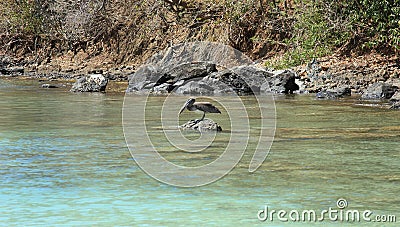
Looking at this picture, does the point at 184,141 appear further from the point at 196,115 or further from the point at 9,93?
the point at 9,93

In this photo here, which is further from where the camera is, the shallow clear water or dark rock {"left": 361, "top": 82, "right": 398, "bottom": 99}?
dark rock {"left": 361, "top": 82, "right": 398, "bottom": 99}

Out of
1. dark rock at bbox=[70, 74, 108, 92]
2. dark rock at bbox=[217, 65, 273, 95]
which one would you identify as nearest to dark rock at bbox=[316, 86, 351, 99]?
dark rock at bbox=[217, 65, 273, 95]

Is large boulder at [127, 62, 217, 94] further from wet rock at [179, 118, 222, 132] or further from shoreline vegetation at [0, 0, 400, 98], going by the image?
wet rock at [179, 118, 222, 132]

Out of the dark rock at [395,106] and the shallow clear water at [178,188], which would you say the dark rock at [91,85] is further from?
the dark rock at [395,106]

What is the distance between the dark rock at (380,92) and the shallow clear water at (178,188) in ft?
11.2

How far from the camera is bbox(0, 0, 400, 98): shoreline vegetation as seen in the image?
51.5 ft

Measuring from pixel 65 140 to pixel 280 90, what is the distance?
7.55 m

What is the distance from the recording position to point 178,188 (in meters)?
5.75

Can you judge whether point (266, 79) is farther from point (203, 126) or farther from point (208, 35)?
point (203, 126)

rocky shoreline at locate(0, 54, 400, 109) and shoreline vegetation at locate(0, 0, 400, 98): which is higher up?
shoreline vegetation at locate(0, 0, 400, 98)

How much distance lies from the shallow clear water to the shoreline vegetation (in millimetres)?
5628

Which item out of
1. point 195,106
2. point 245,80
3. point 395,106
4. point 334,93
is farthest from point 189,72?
point 195,106

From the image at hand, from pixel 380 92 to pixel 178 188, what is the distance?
852 centimetres

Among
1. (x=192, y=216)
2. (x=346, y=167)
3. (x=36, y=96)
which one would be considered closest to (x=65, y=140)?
(x=346, y=167)
